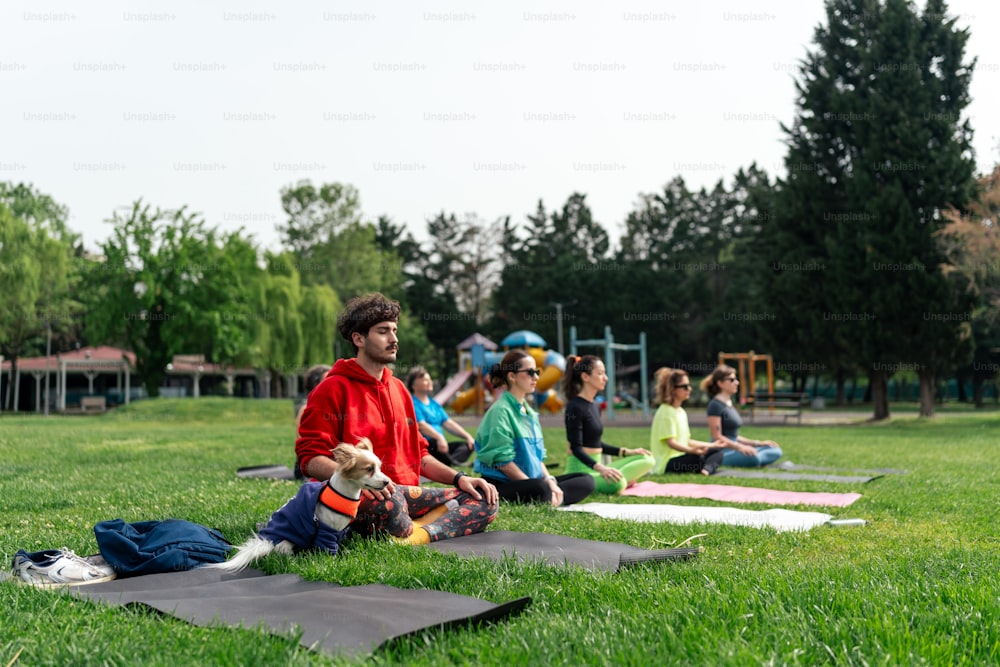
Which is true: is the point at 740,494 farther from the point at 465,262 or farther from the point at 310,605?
the point at 465,262

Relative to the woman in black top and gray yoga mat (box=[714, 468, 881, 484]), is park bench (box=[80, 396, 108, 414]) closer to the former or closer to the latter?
gray yoga mat (box=[714, 468, 881, 484])

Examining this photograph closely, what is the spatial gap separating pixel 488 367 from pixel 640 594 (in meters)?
28.5

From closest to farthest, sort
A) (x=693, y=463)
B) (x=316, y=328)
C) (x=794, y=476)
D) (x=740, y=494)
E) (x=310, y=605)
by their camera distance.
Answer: (x=310, y=605)
(x=740, y=494)
(x=794, y=476)
(x=693, y=463)
(x=316, y=328)

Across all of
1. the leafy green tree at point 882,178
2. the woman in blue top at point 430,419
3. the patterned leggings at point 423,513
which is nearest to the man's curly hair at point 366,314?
the patterned leggings at point 423,513

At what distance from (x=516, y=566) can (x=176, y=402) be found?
1167 inches

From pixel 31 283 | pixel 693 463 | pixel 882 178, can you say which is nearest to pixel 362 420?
pixel 693 463

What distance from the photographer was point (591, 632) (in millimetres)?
3367

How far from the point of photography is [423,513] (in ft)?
19.7

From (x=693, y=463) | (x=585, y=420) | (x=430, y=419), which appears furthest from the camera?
(x=430, y=419)

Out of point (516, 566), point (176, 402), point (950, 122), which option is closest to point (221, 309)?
point (176, 402)

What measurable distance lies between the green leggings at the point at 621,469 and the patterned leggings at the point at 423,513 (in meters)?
2.69

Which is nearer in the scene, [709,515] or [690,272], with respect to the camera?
[709,515]

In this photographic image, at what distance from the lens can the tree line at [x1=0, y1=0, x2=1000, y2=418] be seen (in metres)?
27.0

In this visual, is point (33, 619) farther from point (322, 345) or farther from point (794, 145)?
point (322, 345)
